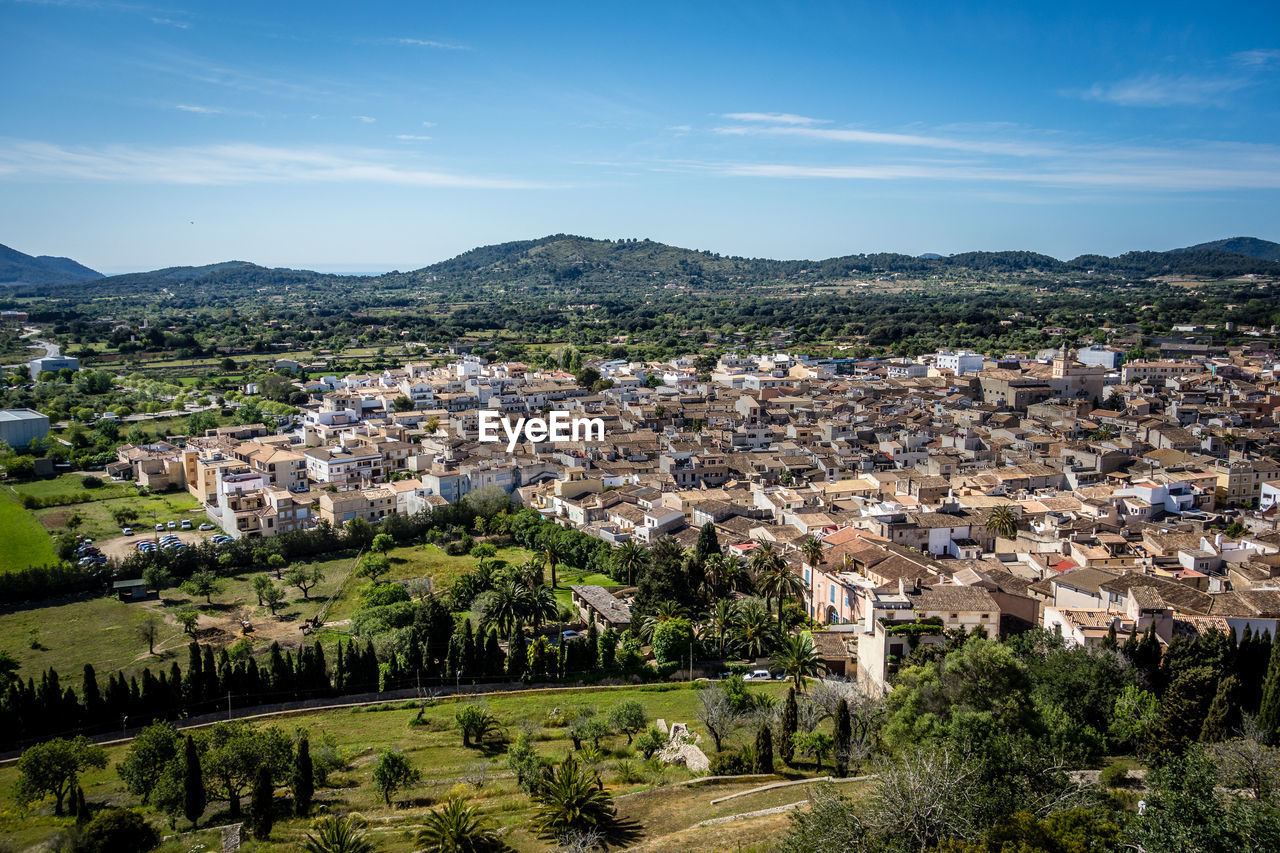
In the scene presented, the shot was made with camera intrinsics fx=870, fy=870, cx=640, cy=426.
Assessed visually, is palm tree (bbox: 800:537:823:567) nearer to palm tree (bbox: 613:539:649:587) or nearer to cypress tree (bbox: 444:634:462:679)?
palm tree (bbox: 613:539:649:587)

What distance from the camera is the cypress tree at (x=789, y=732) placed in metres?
24.3

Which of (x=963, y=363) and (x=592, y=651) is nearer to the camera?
(x=592, y=651)

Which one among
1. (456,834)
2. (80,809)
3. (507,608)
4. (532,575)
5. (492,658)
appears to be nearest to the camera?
(456,834)

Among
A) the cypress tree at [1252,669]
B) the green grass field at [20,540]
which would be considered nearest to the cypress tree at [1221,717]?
the cypress tree at [1252,669]

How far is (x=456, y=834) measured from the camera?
19469 mm

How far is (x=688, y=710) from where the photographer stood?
2967 cm

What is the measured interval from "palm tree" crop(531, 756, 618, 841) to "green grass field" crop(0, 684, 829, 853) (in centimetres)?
45

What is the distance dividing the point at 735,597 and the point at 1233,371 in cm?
7630

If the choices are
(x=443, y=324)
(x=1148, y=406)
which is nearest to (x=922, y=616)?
(x=1148, y=406)

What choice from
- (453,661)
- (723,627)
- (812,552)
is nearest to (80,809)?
(453,661)

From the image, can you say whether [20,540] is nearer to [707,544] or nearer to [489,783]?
[707,544]

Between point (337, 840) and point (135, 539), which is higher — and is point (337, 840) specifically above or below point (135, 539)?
above

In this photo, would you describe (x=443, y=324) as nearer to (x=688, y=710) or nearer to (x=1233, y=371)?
(x=1233, y=371)

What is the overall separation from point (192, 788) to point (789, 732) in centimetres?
1604
